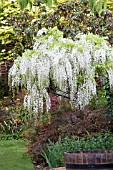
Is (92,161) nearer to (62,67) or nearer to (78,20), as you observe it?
(62,67)

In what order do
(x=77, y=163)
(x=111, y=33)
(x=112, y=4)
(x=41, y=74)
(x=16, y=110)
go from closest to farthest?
(x=77, y=163)
(x=41, y=74)
(x=16, y=110)
(x=111, y=33)
(x=112, y=4)

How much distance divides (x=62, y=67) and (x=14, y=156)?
1.78m

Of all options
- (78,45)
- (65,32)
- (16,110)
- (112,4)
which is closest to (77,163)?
(78,45)

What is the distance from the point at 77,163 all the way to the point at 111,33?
7724 millimetres

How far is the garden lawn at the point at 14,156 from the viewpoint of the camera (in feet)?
22.1

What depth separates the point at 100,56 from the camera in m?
6.75

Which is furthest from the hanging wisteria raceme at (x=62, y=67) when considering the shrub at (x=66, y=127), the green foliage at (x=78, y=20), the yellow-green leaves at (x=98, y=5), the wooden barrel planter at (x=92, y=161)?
the green foliage at (x=78, y=20)

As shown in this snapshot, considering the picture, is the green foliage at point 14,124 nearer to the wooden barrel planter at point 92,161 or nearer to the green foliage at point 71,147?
the green foliage at point 71,147

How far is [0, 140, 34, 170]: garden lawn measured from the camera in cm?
674

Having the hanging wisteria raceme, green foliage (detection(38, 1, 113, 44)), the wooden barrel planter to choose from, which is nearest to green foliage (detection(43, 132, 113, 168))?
the hanging wisteria raceme

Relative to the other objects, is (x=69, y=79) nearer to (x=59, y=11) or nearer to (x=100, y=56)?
(x=100, y=56)

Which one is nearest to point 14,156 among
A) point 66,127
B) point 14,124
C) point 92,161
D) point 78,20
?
point 66,127

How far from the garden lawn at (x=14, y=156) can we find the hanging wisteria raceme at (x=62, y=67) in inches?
31.4

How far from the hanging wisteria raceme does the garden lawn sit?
31.4 inches
